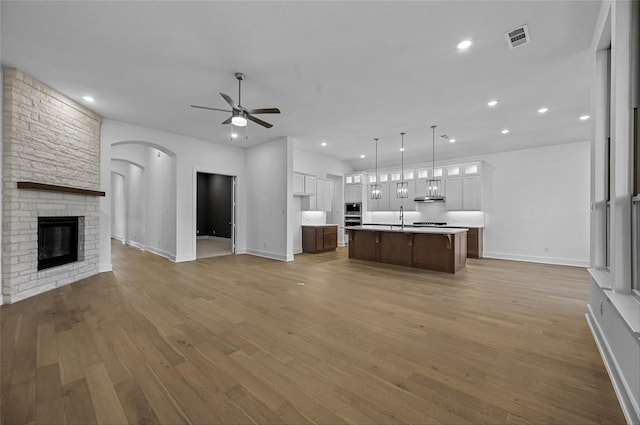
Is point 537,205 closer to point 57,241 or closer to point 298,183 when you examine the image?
point 298,183

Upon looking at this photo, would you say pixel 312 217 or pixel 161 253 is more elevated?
pixel 312 217

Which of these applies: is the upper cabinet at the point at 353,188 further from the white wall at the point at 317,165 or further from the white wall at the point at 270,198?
the white wall at the point at 270,198

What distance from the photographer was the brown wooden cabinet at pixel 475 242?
741 cm

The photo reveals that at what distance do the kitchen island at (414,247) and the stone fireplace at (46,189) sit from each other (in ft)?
18.4

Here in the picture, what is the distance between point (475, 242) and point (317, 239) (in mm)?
4512

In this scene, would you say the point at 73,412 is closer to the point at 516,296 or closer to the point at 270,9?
the point at 270,9

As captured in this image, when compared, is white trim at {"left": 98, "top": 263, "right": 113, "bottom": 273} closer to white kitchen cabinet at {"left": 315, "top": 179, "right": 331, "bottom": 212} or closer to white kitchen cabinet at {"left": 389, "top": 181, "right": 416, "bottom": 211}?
white kitchen cabinet at {"left": 315, "top": 179, "right": 331, "bottom": 212}

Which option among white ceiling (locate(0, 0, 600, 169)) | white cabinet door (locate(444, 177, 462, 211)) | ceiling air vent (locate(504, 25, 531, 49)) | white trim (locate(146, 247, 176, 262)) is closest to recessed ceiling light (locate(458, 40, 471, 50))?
white ceiling (locate(0, 0, 600, 169))

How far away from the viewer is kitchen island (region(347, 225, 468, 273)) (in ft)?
17.7

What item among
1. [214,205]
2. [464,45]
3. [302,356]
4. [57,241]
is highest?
[464,45]

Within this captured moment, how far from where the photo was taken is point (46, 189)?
3.95m

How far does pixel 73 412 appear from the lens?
5.28 feet

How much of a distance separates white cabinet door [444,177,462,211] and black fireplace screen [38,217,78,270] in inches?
351

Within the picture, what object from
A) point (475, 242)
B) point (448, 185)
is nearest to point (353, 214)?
point (448, 185)
